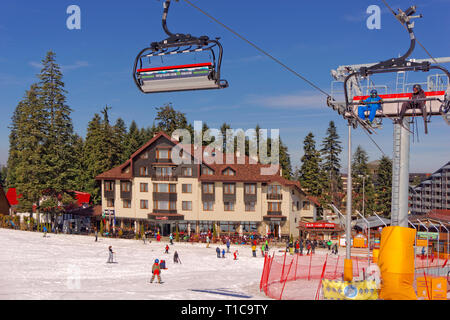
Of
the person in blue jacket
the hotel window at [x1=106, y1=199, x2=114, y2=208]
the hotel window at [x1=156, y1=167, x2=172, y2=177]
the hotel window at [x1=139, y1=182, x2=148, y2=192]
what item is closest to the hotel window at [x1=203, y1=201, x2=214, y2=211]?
the hotel window at [x1=156, y1=167, x2=172, y2=177]

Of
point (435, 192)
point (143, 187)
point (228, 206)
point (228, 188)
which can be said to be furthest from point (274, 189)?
point (435, 192)

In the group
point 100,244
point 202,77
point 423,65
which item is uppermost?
point 423,65

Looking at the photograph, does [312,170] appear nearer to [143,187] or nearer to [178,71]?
[143,187]

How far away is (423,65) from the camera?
12.5 m

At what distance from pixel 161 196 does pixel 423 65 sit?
48.9 metres

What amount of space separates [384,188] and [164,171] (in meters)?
34.8

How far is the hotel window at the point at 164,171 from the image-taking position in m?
59.2

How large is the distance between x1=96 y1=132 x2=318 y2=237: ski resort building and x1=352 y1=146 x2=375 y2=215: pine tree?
57.0 feet

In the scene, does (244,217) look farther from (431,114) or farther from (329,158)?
(431,114)

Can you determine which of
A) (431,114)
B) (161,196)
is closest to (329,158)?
(161,196)

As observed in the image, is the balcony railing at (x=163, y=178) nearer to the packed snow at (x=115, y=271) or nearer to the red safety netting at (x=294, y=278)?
the packed snow at (x=115, y=271)

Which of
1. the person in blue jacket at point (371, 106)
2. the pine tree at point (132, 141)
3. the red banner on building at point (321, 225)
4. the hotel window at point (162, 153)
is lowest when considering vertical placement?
the red banner on building at point (321, 225)

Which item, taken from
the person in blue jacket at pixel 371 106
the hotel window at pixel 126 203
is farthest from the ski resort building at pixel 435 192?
the person in blue jacket at pixel 371 106

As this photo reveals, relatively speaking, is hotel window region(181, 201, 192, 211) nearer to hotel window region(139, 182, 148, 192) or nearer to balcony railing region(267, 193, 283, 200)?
hotel window region(139, 182, 148, 192)
